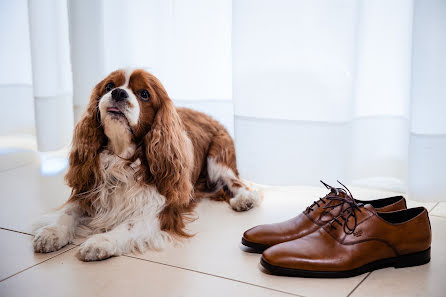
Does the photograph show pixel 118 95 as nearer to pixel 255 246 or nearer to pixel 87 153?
pixel 87 153

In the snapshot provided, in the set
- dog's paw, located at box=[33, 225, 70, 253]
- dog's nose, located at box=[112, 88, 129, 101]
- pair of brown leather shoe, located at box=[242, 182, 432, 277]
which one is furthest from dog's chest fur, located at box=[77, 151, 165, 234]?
pair of brown leather shoe, located at box=[242, 182, 432, 277]

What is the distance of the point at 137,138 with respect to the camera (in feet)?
6.31

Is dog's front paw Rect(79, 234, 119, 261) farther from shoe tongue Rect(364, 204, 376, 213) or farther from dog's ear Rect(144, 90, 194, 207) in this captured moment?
shoe tongue Rect(364, 204, 376, 213)

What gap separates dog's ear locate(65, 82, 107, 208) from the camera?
1.93 m

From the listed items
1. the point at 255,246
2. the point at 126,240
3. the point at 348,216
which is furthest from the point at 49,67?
the point at 348,216

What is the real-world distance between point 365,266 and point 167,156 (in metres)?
0.81

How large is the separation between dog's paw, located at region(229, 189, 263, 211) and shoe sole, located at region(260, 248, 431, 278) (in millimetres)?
666

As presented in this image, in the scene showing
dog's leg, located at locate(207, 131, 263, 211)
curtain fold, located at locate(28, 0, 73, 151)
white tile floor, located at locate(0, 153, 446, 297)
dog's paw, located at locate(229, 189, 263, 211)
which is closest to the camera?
white tile floor, located at locate(0, 153, 446, 297)

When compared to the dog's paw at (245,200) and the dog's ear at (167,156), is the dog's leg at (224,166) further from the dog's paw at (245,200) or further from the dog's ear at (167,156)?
the dog's ear at (167,156)

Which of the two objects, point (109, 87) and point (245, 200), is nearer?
point (109, 87)

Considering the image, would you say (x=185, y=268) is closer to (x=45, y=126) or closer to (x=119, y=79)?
(x=119, y=79)

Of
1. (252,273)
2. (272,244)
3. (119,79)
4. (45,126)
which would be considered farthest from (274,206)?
(45,126)

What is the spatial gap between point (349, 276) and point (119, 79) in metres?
1.07

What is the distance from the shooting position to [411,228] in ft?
5.19
